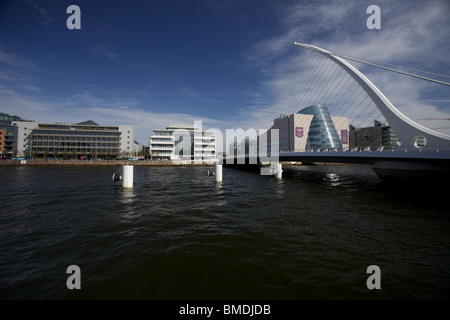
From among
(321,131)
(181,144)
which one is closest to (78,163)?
(181,144)

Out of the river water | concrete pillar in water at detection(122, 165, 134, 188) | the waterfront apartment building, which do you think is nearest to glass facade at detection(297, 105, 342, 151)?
the waterfront apartment building

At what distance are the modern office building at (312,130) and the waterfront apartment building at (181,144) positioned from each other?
39.7m

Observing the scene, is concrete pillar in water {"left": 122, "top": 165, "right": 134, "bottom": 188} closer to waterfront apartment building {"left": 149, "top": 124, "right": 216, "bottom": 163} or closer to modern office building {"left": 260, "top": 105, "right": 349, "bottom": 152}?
waterfront apartment building {"left": 149, "top": 124, "right": 216, "bottom": 163}

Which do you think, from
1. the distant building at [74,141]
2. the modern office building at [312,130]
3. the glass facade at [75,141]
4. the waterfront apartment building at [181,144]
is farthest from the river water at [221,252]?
the glass facade at [75,141]

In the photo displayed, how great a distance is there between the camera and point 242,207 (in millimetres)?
12328

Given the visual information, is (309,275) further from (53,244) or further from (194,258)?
(53,244)

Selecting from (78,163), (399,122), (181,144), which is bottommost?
(78,163)

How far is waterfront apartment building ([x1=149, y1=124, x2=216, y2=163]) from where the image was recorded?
98188mm

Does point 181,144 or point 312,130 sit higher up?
point 312,130

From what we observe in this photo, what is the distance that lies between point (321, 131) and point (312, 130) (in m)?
5.50

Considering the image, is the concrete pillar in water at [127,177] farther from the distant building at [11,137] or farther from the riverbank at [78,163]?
the distant building at [11,137]

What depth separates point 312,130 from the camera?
108 m

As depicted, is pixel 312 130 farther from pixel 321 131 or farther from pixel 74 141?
pixel 74 141

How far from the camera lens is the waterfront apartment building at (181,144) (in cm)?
9819
